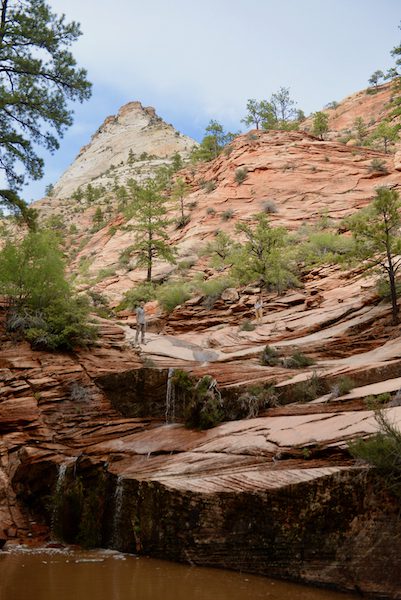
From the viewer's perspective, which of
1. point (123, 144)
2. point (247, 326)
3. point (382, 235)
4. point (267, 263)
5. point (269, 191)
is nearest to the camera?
point (382, 235)

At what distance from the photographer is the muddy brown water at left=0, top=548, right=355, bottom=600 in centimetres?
722

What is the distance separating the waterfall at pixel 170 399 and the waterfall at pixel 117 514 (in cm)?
351

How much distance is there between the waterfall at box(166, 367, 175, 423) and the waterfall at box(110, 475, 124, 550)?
3.51 m

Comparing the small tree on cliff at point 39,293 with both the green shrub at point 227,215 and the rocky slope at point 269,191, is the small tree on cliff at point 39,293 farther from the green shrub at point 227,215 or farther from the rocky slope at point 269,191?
the green shrub at point 227,215

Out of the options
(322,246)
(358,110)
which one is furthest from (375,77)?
(322,246)

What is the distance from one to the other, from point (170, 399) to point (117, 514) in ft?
14.0

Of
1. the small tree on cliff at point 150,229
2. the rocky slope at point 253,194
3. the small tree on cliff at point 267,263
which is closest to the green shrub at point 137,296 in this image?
the rocky slope at point 253,194

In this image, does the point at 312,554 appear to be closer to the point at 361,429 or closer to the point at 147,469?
the point at 361,429

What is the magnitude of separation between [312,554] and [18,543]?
6481 mm

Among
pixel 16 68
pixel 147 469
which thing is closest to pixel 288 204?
pixel 16 68

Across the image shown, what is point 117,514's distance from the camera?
10.5m

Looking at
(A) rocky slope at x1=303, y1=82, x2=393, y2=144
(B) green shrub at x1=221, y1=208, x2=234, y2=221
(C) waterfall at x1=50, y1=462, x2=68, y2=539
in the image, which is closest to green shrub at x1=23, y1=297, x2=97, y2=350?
(C) waterfall at x1=50, y1=462, x2=68, y2=539

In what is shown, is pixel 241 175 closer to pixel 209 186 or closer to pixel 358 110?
pixel 209 186

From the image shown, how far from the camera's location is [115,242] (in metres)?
43.0
